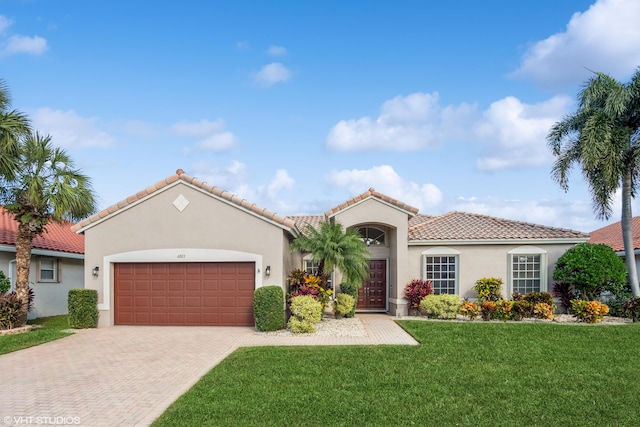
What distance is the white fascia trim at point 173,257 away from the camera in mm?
16391

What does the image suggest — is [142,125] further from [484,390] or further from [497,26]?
[484,390]

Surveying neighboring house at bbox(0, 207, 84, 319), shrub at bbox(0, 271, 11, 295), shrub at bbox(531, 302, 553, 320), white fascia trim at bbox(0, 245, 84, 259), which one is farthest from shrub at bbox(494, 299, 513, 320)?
white fascia trim at bbox(0, 245, 84, 259)

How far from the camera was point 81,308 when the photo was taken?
16141 mm

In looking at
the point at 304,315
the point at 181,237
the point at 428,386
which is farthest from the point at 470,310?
the point at 181,237

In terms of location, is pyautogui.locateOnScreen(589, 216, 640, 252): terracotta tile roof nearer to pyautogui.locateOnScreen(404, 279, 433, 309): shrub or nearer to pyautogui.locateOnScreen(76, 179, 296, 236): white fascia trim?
pyautogui.locateOnScreen(404, 279, 433, 309): shrub

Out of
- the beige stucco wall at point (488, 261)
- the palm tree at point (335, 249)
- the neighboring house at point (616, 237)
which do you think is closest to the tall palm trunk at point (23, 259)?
the palm tree at point (335, 249)

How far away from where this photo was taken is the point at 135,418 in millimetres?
7316

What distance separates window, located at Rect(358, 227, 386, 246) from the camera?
21.4 meters

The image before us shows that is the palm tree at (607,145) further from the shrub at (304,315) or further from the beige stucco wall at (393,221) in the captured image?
the shrub at (304,315)

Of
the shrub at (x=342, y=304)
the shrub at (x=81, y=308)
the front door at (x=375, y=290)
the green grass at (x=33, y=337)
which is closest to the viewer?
the green grass at (x=33, y=337)

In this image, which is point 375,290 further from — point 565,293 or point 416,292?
point 565,293

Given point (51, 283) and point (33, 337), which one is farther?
point (51, 283)

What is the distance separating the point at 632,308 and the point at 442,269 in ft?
22.9

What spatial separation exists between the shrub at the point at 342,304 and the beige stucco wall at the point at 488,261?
15.6 ft
